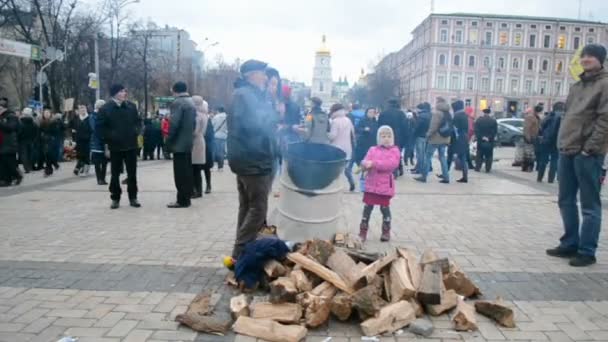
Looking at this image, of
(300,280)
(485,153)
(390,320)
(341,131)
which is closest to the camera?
(390,320)

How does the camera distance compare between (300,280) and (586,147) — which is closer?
(300,280)

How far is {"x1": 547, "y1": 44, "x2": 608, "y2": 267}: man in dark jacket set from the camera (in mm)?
4891

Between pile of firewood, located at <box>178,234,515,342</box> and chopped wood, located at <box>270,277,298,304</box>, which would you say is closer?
pile of firewood, located at <box>178,234,515,342</box>

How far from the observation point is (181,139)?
8.11m

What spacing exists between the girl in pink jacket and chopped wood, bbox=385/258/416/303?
6.11 feet

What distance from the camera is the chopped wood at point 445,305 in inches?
150

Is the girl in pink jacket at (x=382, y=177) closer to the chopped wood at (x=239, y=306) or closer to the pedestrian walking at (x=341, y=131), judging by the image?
the chopped wood at (x=239, y=306)

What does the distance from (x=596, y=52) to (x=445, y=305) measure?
10.2ft

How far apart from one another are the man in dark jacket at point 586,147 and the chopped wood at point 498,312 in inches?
74.6

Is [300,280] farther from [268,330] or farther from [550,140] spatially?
[550,140]

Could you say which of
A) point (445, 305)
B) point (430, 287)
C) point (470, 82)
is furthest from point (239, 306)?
point (470, 82)

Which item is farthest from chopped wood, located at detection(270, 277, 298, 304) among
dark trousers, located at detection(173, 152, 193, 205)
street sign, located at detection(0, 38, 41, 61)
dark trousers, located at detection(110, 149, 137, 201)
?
street sign, located at detection(0, 38, 41, 61)

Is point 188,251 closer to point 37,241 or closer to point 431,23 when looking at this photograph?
point 37,241

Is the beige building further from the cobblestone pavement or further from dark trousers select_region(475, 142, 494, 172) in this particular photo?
the cobblestone pavement
